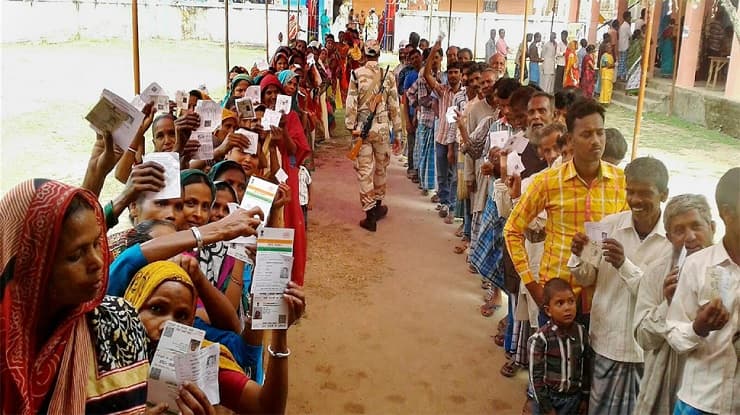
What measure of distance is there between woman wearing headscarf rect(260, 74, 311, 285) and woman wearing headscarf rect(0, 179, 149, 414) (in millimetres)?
2650

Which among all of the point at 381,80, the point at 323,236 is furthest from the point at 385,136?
the point at 323,236

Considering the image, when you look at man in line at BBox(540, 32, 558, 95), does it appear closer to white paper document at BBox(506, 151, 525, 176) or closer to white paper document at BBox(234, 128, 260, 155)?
white paper document at BBox(506, 151, 525, 176)

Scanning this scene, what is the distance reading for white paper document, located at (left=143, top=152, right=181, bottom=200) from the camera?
251cm

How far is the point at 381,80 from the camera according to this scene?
7.61 m

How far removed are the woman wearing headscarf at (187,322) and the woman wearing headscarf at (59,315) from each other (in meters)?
0.35

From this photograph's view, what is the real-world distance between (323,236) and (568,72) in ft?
36.4

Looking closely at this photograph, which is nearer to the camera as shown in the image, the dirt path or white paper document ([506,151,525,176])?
white paper document ([506,151,525,176])

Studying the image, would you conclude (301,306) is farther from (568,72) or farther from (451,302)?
(568,72)

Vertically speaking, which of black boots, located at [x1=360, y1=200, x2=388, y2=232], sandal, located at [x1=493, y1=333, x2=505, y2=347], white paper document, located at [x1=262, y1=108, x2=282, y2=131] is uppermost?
white paper document, located at [x1=262, y1=108, x2=282, y2=131]

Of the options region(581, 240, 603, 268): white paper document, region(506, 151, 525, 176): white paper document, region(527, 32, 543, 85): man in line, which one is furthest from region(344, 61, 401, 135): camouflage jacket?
region(527, 32, 543, 85): man in line

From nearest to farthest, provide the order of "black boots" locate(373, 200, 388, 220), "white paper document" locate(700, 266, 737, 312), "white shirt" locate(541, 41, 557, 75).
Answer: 1. "white paper document" locate(700, 266, 737, 312)
2. "black boots" locate(373, 200, 388, 220)
3. "white shirt" locate(541, 41, 557, 75)

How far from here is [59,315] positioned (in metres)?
1.52

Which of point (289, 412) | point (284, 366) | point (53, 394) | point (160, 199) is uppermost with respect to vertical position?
point (160, 199)

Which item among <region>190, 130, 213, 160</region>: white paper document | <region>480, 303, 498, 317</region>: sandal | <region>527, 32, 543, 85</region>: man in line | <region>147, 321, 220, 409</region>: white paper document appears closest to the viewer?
<region>147, 321, 220, 409</region>: white paper document
